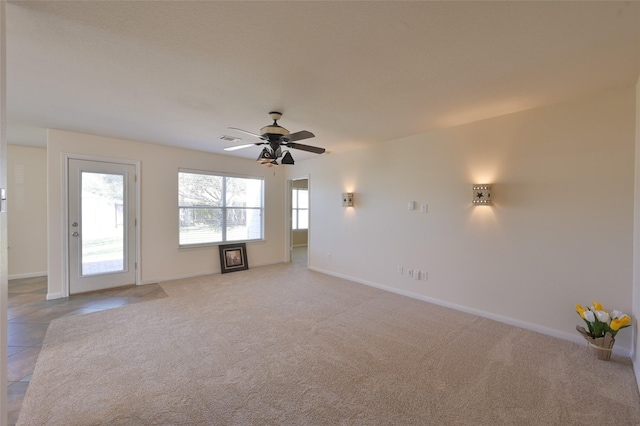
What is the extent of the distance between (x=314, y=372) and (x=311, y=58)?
2.60m

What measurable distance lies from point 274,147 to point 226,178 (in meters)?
3.10

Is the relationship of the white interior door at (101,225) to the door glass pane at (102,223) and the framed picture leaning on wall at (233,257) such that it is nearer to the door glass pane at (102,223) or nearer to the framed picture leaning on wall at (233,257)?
the door glass pane at (102,223)

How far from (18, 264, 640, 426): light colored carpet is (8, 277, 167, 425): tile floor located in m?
0.10

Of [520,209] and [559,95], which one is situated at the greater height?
[559,95]

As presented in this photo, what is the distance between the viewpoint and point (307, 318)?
3.51 m

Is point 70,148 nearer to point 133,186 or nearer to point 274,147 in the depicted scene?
point 133,186

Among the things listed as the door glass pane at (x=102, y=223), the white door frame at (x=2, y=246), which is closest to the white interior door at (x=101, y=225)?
the door glass pane at (x=102, y=223)

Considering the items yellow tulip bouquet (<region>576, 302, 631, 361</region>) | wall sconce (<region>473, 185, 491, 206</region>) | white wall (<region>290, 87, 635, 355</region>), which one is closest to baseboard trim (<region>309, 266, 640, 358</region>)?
white wall (<region>290, 87, 635, 355</region>)

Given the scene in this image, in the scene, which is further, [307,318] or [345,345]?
[307,318]

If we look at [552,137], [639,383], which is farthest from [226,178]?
[639,383]

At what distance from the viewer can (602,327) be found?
2549mm

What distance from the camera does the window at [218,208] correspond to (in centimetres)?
554

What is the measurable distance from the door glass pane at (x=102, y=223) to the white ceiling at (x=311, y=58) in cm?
132

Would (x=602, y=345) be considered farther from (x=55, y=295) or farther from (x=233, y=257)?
(x=55, y=295)
